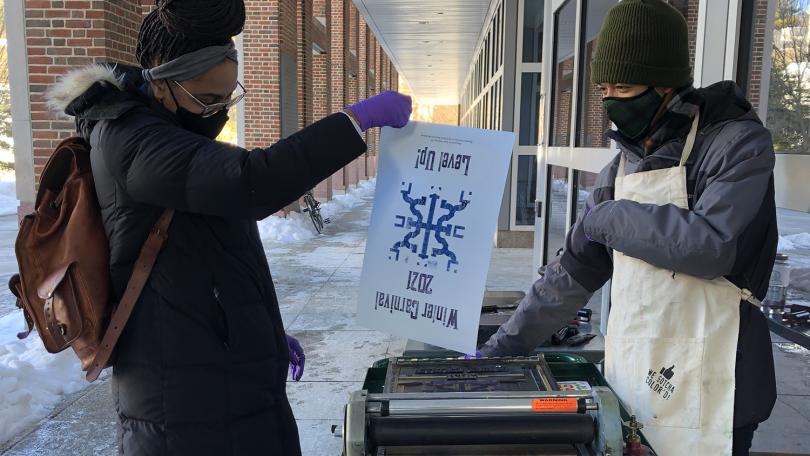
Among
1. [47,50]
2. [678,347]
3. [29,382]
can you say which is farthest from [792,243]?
[47,50]

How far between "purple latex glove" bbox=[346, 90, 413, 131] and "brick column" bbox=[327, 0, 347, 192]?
1819 centimetres

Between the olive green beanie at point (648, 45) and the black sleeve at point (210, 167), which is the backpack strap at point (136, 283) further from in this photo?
the olive green beanie at point (648, 45)

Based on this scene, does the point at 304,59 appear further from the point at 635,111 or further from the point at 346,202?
the point at 635,111

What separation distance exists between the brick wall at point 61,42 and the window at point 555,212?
4135 millimetres

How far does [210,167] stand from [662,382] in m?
1.22

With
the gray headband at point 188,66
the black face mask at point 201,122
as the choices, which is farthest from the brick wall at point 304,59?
the gray headband at point 188,66

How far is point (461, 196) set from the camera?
185cm

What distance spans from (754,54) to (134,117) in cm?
228

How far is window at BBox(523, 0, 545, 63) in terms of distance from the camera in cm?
1044

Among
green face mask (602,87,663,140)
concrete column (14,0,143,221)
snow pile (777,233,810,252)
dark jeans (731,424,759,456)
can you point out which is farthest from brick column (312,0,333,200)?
dark jeans (731,424,759,456)

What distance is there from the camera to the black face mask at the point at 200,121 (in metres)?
1.70

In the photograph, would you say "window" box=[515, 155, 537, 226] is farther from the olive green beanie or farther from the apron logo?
the apron logo

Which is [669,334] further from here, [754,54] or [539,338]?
[754,54]

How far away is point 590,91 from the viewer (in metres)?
4.26
